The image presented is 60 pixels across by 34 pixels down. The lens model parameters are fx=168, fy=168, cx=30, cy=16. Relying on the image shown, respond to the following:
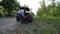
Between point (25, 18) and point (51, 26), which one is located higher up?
point (25, 18)

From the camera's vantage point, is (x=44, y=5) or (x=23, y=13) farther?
(x=44, y=5)

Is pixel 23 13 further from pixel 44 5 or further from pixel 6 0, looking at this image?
pixel 6 0

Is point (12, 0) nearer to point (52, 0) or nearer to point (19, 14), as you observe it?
point (52, 0)

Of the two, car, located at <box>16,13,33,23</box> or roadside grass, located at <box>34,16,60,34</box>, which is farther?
car, located at <box>16,13,33,23</box>

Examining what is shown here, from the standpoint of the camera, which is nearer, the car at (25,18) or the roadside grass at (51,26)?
the roadside grass at (51,26)

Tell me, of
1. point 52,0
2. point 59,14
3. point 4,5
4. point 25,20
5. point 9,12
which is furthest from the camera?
point 9,12

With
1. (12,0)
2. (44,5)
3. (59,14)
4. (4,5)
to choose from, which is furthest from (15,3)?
(59,14)

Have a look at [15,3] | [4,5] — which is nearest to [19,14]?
Result: [4,5]

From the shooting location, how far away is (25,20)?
34.4 ft

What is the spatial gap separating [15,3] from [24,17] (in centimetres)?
2343

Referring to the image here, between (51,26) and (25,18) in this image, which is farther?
A: (25,18)

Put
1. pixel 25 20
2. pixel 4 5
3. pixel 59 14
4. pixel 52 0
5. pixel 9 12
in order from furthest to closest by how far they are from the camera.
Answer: pixel 9 12 → pixel 4 5 → pixel 52 0 → pixel 59 14 → pixel 25 20

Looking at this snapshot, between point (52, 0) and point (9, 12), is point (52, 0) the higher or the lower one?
the higher one

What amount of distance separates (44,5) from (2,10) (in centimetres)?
1979
